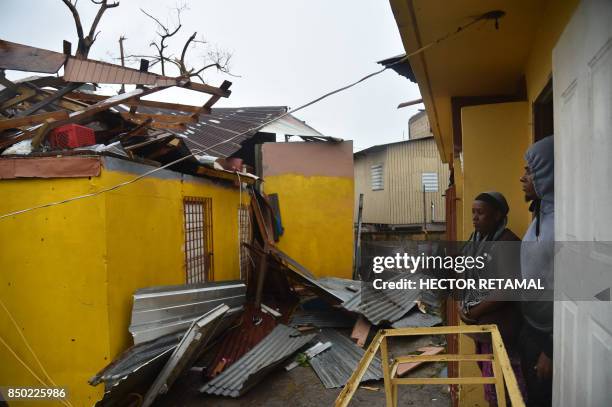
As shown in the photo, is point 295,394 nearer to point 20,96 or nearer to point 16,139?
point 16,139

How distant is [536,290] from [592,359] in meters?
1.00

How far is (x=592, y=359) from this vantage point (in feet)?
4.86

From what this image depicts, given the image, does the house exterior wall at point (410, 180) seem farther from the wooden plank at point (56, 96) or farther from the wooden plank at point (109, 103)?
the wooden plank at point (56, 96)

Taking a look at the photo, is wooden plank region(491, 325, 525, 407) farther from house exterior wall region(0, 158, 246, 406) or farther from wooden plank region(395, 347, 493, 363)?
house exterior wall region(0, 158, 246, 406)

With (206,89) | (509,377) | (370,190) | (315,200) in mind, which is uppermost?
(206,89)

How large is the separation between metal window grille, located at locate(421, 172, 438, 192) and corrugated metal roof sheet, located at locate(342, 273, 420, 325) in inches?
434

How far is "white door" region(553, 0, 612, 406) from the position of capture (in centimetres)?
136

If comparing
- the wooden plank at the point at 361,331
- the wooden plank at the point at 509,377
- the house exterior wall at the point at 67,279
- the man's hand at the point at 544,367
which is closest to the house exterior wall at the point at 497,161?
the man's hand at the point at 544,367

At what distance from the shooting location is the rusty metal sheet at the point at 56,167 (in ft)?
14.3

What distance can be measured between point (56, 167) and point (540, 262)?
434cm

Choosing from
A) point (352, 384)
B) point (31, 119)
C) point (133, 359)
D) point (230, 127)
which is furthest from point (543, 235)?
point (230, 127)

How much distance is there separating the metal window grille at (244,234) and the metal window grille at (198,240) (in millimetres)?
1645

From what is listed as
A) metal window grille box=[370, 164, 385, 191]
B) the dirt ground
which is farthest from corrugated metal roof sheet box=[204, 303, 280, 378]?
metal window grille box=[370, 164, 385, 191]

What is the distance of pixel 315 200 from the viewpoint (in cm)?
1191
